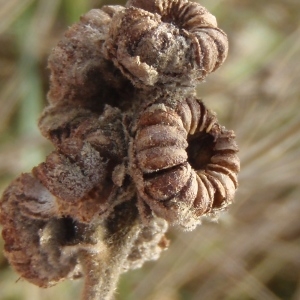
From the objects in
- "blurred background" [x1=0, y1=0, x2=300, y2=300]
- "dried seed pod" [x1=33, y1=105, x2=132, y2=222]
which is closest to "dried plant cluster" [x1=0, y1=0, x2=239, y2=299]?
"dried seed pod" [x1=33, y1=105, x2=132, y2=222]

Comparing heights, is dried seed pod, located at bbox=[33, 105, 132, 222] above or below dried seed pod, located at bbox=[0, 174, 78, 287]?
above

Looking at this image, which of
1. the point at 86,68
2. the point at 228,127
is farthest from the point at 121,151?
the point at 228,127

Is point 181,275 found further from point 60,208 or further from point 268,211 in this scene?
point 60,208

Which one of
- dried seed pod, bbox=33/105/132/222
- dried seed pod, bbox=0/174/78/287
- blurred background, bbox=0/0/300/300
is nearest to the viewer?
dried seed pod, bbox=33/105/132/222

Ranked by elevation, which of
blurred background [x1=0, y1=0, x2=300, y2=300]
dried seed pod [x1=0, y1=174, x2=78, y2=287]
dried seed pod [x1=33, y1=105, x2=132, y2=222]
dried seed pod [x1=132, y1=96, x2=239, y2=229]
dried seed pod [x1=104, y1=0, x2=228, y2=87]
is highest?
dried seed pod [x1=104, y1=0, x2=228, y2=87]

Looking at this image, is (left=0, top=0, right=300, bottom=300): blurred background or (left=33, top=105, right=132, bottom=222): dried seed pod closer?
(left=33, top=105, right=132, bottom=222): dried seed pod

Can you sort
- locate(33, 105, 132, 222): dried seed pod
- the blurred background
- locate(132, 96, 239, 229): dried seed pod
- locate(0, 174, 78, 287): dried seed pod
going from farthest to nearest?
the blurred background, locate(0, 174, 78, 287): dried seed pod, locate(33, 105, 132, 222): dried seed pod, locate(132, 96, 239, 229): dried seed pod

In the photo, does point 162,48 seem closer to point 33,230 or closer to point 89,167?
point 89,167

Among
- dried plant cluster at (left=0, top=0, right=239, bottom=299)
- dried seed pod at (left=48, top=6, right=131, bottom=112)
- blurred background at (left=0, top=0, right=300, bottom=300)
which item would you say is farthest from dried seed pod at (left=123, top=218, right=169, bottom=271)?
blurred background at (left=0, top=0, right=300, bottom=300)

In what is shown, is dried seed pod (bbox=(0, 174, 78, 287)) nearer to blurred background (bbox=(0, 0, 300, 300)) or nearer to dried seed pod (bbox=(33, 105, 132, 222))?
Answer: dried seed pod (bbox=(33, 105, 132, 222))
